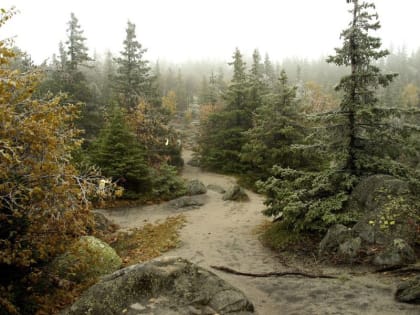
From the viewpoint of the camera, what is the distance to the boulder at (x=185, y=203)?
62.8 ft

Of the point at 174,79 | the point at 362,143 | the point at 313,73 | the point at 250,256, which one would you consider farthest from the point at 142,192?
the point at 313,73

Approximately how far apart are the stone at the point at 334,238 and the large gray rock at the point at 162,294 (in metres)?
Result: 4.40

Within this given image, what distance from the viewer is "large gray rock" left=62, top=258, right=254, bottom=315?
655cm

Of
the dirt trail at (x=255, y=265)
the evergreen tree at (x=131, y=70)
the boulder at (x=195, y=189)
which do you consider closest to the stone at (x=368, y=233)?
the dirt trail at (x=255, y=265)

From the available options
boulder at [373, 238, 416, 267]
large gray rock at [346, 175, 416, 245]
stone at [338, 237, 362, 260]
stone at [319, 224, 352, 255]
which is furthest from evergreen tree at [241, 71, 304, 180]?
boulder at [373, 238, 416, 267]

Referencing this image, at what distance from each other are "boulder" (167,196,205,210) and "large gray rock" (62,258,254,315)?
11695 mm

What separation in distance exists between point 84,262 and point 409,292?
765 cm

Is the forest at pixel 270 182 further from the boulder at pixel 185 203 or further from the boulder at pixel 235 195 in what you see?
the boulder at pixel 235 195

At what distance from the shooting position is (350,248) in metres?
9.73

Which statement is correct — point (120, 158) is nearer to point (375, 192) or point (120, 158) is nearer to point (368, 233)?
point (375, 192)

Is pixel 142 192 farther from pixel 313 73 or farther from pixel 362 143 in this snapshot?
pixel 313 73

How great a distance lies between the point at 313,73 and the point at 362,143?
90671 millimetres

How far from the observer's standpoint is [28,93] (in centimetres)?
718

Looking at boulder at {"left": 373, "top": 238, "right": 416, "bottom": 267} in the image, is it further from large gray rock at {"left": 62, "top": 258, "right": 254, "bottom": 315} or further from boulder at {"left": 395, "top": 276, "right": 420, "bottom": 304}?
large gray rock at {"left": 62, "top": 258, "right": 254, "bottom": 315}
